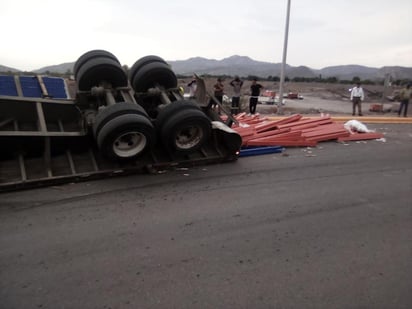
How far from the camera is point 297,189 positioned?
4.86 metres

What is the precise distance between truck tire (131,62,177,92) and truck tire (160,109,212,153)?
1.86 m

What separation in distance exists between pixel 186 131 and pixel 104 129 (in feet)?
4.45

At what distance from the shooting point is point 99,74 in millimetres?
6223

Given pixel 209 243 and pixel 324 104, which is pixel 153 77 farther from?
pixel 324 104

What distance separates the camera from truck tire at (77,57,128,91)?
616cm

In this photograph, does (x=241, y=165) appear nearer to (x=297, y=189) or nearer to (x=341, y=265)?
(x=297, y=189)

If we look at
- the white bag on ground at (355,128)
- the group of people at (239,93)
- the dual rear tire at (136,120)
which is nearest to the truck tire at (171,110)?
the dual rear tire at (136,120)

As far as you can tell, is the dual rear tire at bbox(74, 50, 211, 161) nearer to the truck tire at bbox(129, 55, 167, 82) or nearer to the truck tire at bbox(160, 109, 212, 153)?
→ the truck tire at bbox(160, 109, 212, 153)

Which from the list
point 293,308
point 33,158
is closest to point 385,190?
point 293,308

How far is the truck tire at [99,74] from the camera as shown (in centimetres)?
616

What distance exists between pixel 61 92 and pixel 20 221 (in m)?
5.12

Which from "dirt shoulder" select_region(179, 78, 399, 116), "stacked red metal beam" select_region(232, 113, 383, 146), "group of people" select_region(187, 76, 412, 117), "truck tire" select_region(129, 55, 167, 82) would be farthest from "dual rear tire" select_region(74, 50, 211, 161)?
"group of people" select_region(187, 76, 412, 117)

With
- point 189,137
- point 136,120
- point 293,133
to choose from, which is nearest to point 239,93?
point 293,133

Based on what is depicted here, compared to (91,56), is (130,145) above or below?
below
